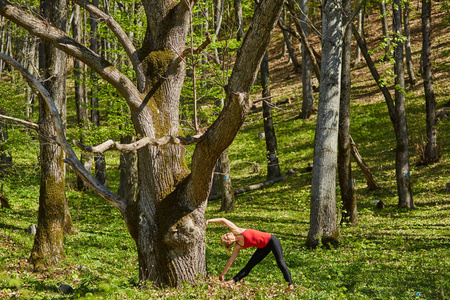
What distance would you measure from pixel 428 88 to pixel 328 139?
10.2 meters

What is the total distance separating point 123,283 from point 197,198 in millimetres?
2164

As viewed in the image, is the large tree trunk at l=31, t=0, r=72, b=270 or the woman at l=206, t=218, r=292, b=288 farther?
the large tree trunk at l=31, t=0, r=72, b=270

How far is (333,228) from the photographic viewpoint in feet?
35.3

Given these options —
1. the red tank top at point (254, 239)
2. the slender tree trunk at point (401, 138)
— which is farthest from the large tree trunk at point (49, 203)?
the slender tree trunk at point (401, 138)

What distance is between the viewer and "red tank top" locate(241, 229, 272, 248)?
7578 millimetres

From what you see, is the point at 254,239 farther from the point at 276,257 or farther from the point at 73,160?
the point at 73,160

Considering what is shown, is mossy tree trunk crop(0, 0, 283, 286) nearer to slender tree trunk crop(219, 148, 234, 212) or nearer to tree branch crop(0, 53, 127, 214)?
tree branch crop(0, 53, 127, 214)

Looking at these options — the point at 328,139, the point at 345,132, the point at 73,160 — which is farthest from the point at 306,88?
the point at 73,160

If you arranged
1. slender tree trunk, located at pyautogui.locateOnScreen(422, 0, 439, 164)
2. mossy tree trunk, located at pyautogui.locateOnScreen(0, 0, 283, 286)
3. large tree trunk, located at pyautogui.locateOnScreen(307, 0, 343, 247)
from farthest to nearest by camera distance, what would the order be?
slender tree trunk, located at pyautogui.locateOnScreen(422, 0, 439, 164) → large tree trunk, located at pyautogui.locateOnScreen(307, 0, 343, 247) → mossy tree trunk, located at pyautogui.locateOnScreen(0, 0, 283, 286)

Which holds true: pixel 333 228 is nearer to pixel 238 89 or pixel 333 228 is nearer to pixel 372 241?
pixel 372 241

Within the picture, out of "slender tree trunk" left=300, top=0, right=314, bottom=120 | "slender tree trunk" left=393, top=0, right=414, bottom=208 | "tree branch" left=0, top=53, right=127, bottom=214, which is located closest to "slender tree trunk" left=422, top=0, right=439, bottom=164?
"slender tree trunk" left=393, top=0, right=414, bottom=208

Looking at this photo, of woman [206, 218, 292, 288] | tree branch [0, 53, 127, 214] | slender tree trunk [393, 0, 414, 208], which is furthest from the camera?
slender tree trunk [393, 0, 414, 208]

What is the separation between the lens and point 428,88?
1809 centimetres

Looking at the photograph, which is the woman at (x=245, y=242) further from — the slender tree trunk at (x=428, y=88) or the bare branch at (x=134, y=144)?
the slender tree trunk at (x=428, y=88)
